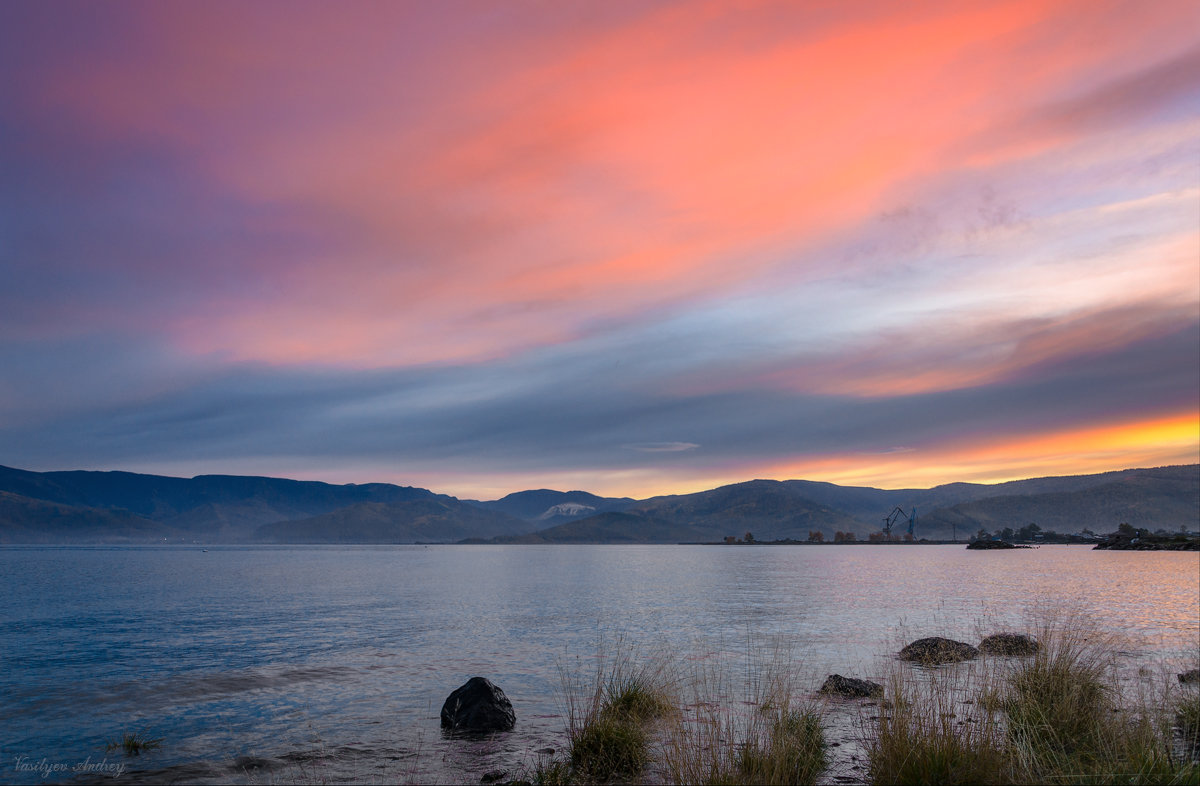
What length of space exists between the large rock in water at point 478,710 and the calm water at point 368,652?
0.58 metres

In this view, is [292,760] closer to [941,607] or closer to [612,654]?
[612,654]

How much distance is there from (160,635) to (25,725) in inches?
Result: 938

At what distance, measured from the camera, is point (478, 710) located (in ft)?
66.1

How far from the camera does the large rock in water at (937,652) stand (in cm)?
2775

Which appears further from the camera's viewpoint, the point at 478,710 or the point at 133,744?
the point at 478,710

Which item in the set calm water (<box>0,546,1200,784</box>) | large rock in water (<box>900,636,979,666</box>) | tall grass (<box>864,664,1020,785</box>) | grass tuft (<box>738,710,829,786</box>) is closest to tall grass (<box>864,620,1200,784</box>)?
tall grass (<box>864,664,1020,785</box>)

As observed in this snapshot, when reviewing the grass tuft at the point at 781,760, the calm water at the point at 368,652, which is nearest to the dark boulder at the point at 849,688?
the calm water at the point at 368,652

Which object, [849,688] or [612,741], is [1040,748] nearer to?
[612,741]

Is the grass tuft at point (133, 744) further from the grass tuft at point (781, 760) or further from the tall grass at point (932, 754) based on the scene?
the tall grass at point (932, 754)

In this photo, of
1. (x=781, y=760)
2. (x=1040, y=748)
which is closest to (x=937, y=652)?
(x=1040, y=748)

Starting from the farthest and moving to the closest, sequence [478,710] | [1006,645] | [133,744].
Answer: [1006,645] → [478,710] → [133,744]

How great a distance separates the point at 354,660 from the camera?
33.4 metres

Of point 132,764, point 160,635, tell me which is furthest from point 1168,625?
point 160,635

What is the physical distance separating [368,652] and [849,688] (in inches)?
928
